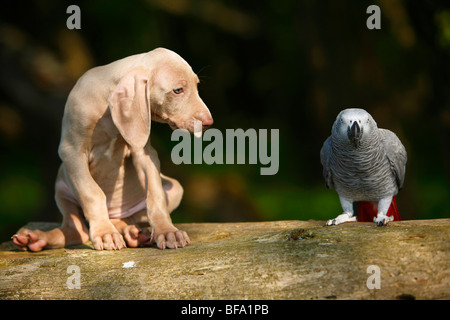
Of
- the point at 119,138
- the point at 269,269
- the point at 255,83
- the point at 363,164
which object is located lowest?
the point at 269,269

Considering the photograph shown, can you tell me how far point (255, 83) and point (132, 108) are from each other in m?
5.36

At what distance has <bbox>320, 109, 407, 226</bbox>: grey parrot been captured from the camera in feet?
11.3

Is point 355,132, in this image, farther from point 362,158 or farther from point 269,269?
point 269,269

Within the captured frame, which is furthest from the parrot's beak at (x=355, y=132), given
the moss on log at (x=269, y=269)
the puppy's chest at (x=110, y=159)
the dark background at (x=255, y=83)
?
the dark background at (x=255, y=83)

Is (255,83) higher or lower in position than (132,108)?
higher

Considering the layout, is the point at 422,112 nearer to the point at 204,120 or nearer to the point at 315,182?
the point at 315,182

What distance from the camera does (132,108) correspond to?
3.56 metres

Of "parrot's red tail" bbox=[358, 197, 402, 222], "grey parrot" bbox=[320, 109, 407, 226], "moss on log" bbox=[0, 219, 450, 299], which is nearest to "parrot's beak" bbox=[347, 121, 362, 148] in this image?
"grey parrot" bbox=[320, 109, 407, 226]

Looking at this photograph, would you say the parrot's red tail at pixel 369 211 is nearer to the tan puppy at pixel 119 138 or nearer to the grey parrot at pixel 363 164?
the grey parrot at pixel 363 164

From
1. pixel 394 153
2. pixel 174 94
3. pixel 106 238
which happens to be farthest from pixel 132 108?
pixel 394 153

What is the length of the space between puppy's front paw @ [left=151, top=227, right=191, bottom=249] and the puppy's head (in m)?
0.69

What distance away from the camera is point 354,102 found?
620cm

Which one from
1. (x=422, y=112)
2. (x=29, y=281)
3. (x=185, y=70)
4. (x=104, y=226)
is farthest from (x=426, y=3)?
(x=29, y=281)

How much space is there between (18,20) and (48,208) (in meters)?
2.60
